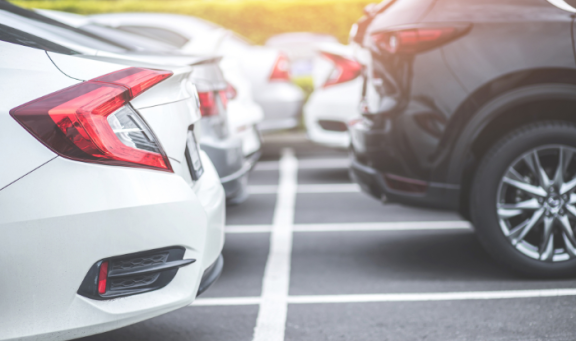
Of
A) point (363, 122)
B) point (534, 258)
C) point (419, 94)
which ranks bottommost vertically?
point (534, 258)

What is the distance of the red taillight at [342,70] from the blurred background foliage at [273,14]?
29.0 feet

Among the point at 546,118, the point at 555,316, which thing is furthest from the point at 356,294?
the point at 546,118

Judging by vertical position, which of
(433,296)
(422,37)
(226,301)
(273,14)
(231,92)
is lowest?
(226,301)

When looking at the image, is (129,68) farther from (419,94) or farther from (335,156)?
(335,156)

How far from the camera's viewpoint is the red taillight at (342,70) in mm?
6129

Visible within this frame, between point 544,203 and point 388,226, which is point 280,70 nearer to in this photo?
point 388,226

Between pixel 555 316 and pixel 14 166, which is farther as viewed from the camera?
pixel 555 316

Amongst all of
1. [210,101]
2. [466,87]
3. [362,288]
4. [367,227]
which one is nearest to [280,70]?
[367,227]

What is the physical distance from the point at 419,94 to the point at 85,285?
205 cm

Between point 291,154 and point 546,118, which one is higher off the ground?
point 546,118

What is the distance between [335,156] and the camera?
812 centimetres

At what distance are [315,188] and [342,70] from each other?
1.26 meters

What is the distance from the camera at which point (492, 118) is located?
10.5 feet

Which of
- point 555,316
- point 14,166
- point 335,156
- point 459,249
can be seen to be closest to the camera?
point 14,166
